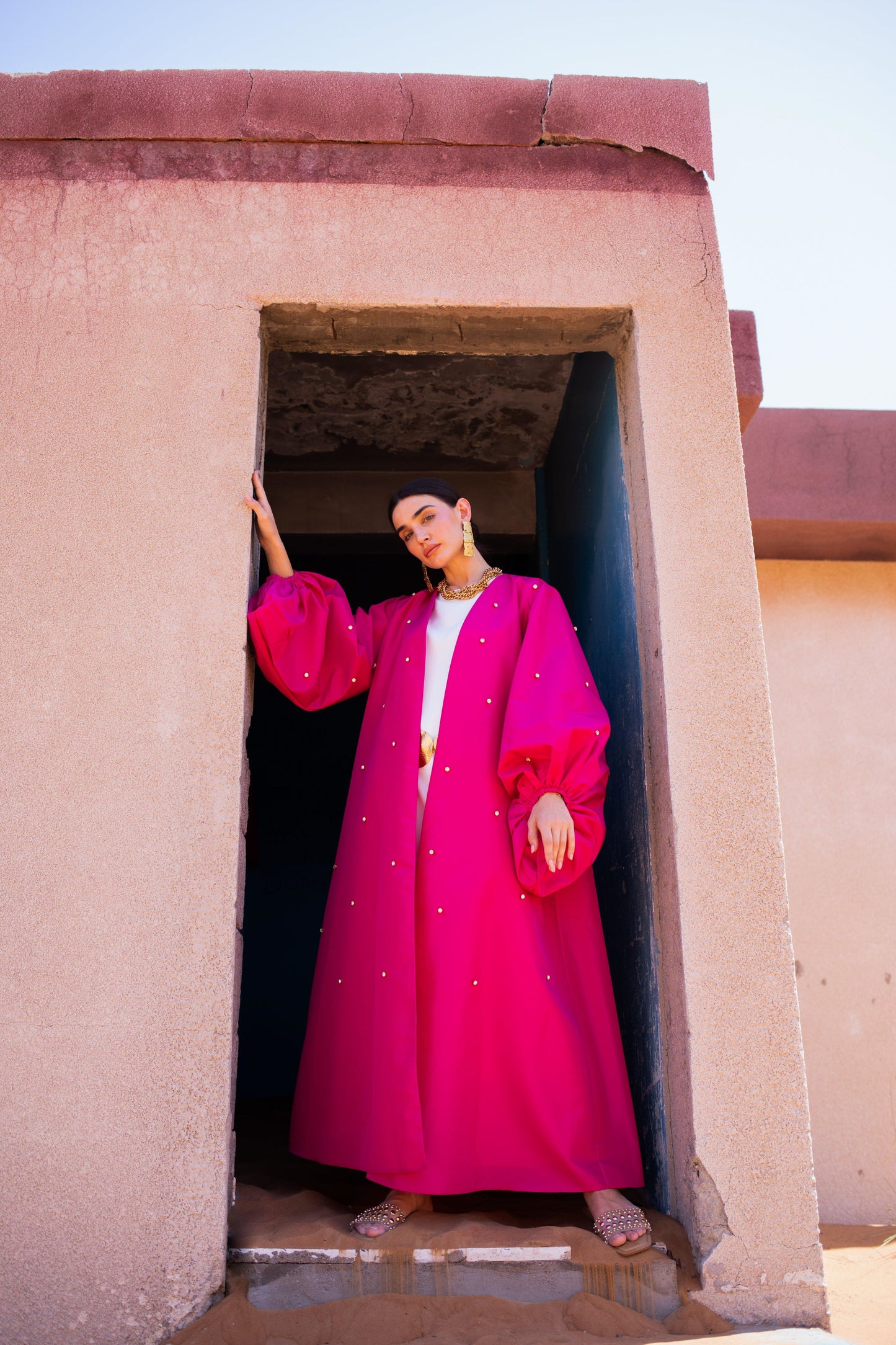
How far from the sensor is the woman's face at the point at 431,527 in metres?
3.00

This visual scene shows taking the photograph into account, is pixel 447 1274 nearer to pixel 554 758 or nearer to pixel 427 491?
pixel 554 758

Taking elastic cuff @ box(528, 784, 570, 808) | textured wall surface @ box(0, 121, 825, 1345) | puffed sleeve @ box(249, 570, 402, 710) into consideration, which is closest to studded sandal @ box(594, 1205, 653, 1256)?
textured wall surface @ box(0, 121, 825, 1345)

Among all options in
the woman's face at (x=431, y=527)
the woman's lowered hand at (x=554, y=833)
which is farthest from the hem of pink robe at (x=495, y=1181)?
the woman's face at (x=431, y=527)

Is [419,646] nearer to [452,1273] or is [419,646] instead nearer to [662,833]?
[662,833]

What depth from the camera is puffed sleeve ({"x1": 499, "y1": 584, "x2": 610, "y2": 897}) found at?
2.46 metres

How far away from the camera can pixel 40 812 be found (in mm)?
2309

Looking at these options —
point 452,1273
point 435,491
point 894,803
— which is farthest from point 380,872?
point 894,803

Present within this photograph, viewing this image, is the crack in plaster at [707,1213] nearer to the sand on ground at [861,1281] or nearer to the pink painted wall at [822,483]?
the sand on ground at [861,1281]

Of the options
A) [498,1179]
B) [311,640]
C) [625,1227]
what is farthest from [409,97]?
[625,1227]

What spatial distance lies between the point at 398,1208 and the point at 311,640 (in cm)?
135

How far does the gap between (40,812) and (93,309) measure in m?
1.32

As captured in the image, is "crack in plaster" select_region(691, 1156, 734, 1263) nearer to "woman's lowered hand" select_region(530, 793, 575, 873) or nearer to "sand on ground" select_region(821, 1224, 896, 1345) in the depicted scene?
"sand on ground" select_region(821, 1224, 896, 1345)

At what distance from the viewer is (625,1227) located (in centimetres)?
217

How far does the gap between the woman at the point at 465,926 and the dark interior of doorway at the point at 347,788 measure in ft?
0.51
